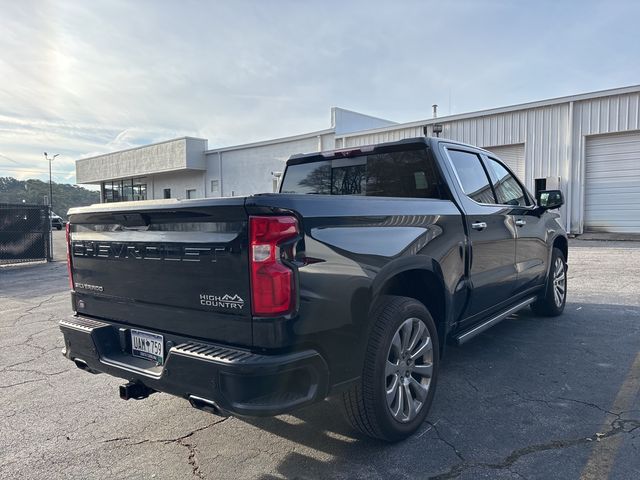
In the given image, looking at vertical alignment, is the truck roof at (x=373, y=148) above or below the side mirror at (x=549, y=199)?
above

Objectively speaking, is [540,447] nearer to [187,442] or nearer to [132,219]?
[187,442]

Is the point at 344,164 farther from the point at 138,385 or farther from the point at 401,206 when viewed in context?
the point at 138,385

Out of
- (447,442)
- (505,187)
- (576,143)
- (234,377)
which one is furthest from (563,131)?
(234,377)

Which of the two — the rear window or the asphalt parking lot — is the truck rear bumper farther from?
the rear window

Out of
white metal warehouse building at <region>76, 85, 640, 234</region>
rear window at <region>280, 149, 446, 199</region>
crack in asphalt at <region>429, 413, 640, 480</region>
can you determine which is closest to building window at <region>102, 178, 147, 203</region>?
white metal warehouse building at <region>76, 85, 640, 234</region>

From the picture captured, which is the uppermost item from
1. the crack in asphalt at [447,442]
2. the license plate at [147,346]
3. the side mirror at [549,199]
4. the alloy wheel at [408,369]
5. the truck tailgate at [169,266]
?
the side mirror at [549,199]

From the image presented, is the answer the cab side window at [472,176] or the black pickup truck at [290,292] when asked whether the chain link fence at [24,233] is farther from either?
the cab side window at [472,176]

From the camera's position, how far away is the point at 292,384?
2.37 meters

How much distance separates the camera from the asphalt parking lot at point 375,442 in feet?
8.95

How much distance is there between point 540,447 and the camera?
9.50ft

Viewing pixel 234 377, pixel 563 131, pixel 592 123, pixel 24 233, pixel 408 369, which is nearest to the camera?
pixel 234 377

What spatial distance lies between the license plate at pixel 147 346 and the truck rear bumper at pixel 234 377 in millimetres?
41

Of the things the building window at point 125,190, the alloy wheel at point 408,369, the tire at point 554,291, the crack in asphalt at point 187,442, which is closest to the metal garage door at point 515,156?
the tire at point 554,291

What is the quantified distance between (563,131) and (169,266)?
54.8ft
